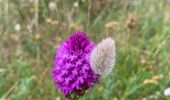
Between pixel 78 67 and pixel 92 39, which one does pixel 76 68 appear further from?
pixel 92 39

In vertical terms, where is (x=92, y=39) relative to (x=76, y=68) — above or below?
above

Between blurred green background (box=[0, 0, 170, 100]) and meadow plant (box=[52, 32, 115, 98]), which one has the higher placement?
blurred green background (box=[0, 0, 170, 100])

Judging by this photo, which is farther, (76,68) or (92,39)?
(92,39)

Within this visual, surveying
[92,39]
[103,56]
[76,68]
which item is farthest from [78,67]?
[92,39]

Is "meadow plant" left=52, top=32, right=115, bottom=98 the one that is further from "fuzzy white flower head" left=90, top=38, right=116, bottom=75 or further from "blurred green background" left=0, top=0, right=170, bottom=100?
"blurred green background" left=0, top=0, right=170, bottom=100

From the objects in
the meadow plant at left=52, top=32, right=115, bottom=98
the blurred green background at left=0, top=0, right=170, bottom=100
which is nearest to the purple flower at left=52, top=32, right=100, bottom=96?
the meadow plant at left=52, top=32, right=115, bottom=98

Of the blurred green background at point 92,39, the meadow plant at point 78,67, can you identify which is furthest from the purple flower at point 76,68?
the blurred green background at point 92,39
